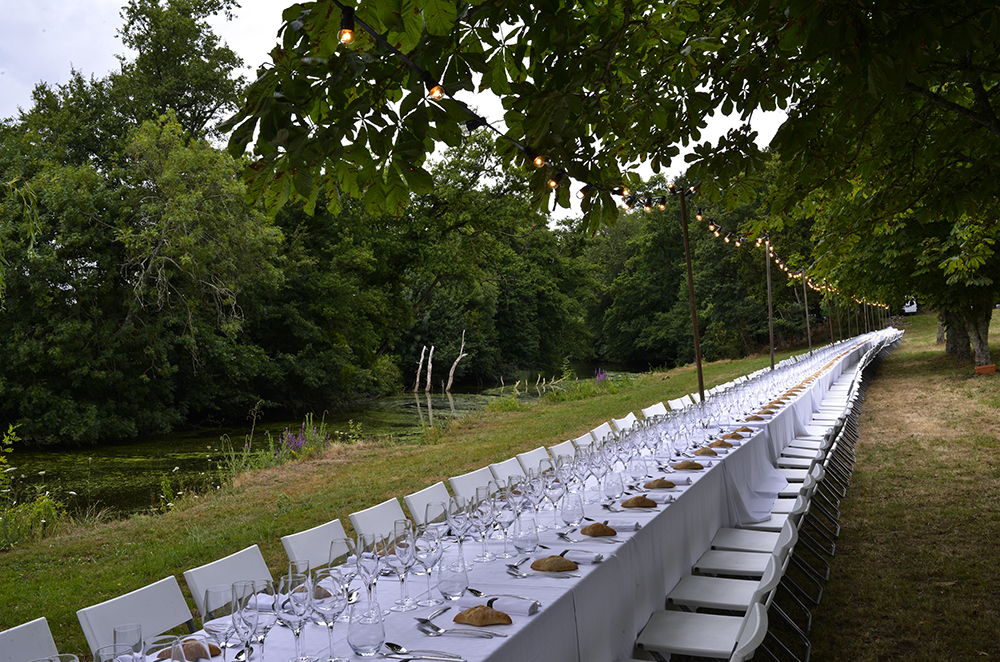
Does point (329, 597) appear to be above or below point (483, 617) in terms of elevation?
above

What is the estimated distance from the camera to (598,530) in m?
3.40

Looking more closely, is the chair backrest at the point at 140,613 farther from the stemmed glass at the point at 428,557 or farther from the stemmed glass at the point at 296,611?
the stemmed glass at the point at 428,557

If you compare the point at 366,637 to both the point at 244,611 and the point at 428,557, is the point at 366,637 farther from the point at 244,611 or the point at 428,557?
the point at 428,557

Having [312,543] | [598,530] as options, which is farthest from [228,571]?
[598,530]

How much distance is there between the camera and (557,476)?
4.00 metres

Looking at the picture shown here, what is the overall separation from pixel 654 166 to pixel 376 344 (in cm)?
2320

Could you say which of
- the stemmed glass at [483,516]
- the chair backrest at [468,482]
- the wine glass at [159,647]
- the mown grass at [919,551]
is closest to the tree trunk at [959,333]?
the mown grass at [919,551]

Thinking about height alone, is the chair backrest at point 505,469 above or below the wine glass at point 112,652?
below

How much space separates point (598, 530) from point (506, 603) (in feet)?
3.26

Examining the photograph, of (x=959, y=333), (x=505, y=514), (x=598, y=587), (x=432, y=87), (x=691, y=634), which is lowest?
(x=691, y=634)

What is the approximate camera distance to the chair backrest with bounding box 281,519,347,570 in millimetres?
3601

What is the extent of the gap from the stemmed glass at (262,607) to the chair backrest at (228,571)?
1.00 metres

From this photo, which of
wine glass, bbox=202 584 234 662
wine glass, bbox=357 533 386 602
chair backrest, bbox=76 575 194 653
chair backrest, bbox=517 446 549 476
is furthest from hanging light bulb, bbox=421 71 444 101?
chair backrest, bbox=517 446 549 476

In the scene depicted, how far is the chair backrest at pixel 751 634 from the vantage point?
220cm
